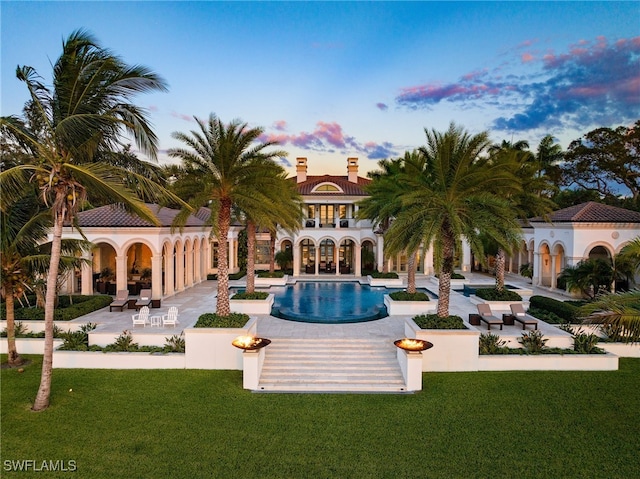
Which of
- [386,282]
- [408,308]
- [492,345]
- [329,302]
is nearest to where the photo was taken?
[492,345]

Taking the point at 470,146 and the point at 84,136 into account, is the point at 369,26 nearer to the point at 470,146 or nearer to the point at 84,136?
the point at 470,146

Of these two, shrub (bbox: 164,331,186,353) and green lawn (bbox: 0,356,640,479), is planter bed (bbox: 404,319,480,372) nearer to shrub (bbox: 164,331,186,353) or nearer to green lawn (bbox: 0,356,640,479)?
green lawn (bbox: 0,356,640,479)

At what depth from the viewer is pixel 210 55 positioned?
67.5 feet

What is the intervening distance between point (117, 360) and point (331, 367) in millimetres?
7126

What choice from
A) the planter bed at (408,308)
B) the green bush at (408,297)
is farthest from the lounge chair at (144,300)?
the green bush at (408,297)

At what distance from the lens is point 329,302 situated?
72.6 feet

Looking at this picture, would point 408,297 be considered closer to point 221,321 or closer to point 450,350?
point 450,350

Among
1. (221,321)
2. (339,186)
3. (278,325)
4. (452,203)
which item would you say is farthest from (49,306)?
(339,186)

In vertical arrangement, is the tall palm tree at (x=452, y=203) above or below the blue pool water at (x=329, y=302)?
above

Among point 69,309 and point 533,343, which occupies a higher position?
point 69,309

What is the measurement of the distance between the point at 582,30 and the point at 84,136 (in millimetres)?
21704

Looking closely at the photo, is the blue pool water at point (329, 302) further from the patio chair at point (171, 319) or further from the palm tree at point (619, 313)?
the palm tree at point (619, 313)

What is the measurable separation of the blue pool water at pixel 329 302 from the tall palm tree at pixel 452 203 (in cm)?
580

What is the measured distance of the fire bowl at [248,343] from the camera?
35.8 ft
